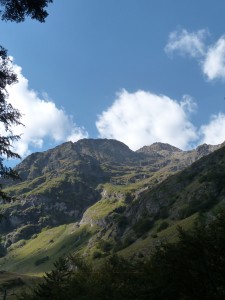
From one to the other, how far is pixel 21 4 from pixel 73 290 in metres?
43.1

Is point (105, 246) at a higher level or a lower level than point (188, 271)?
higher

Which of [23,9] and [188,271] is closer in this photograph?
[23,9]

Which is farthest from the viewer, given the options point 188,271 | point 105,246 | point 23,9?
point 105,246

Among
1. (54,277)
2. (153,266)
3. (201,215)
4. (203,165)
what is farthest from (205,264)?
(203,165)

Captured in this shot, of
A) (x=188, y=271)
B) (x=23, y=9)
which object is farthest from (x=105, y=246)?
(x=23, y=9)

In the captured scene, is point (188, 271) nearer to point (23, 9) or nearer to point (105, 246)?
point (23, 9)

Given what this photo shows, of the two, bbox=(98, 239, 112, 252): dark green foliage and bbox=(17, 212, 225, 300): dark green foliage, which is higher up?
bbox=(98, 239, 112, 252): dark green foliage

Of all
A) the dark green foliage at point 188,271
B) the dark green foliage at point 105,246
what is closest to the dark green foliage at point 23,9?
the dark green foliage at point 188,271

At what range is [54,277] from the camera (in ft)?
206

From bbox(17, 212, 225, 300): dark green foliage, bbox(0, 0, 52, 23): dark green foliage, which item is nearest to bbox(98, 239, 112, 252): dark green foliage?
bbox(17, 212, 225, 300): dark green foliage

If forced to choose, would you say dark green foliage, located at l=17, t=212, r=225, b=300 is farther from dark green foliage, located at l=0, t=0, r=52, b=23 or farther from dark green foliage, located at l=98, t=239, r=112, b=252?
dark green foliage, located at l=98, t=239, r=112, b=252

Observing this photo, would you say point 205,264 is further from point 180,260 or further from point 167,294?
point 167,294

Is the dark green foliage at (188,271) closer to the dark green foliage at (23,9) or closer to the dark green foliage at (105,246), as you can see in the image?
the dark green foliage at (23,9)

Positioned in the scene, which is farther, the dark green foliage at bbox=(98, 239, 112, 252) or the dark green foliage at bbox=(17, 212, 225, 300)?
the dark green foliage at bbox=(98, 239, 112, 252)
